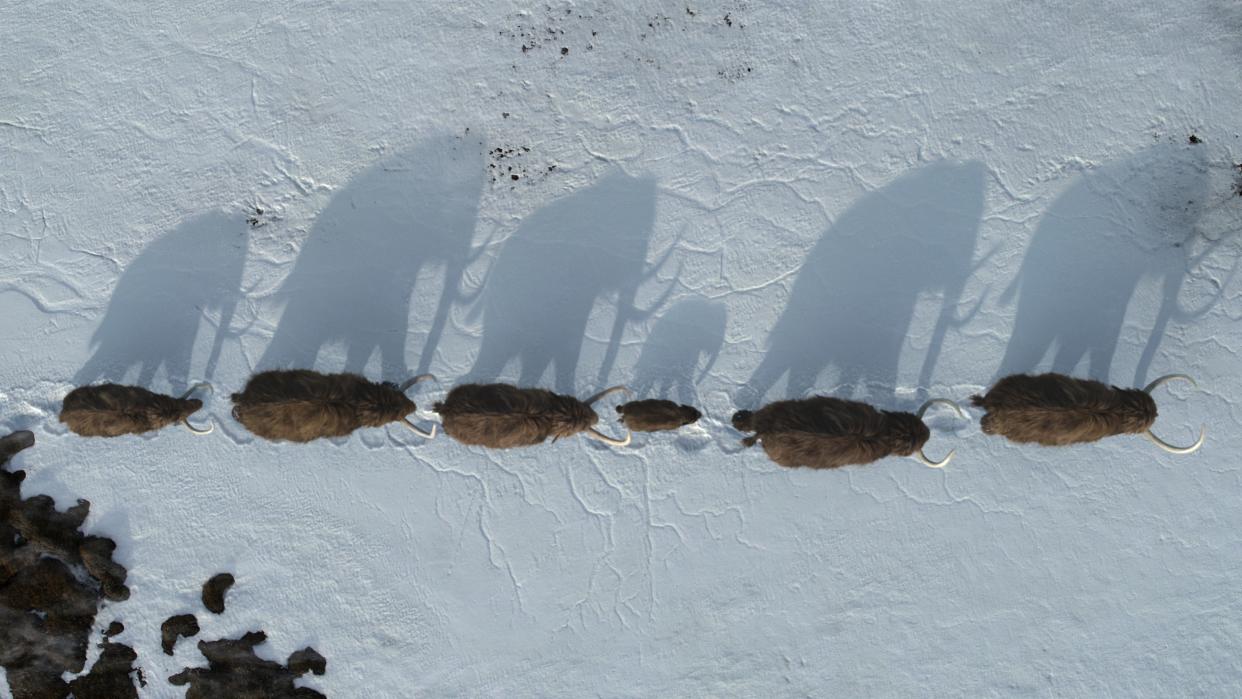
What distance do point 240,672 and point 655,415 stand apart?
117 inches

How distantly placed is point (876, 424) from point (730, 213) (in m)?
1.49

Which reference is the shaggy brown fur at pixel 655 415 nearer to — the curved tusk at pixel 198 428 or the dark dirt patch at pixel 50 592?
the curved tusk at pixel 198 428

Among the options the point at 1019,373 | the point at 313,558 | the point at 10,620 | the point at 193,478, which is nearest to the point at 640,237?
the point at 1019,373

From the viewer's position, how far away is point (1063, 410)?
144 inches

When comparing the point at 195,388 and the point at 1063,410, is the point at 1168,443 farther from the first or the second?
the point at 195,388

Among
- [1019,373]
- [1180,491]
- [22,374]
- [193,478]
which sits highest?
[1019,373]

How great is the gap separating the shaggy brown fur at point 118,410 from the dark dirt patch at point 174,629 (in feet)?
3.85

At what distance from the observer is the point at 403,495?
4059mm

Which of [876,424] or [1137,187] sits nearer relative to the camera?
[876,424]

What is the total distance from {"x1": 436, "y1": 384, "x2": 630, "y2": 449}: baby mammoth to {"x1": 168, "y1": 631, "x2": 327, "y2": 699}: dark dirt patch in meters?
1.76

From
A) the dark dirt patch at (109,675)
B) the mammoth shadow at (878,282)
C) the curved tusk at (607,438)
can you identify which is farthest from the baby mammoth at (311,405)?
the mammoth shadow at (878,282)

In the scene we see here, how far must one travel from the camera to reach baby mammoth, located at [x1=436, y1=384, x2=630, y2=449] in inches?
145

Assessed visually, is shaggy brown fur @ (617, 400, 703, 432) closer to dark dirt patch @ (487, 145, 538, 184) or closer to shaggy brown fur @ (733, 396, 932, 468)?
shaggy brown fur @ (733, 396, 932, 468)

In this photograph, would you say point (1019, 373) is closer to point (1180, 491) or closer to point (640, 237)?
point (1180, 491)
